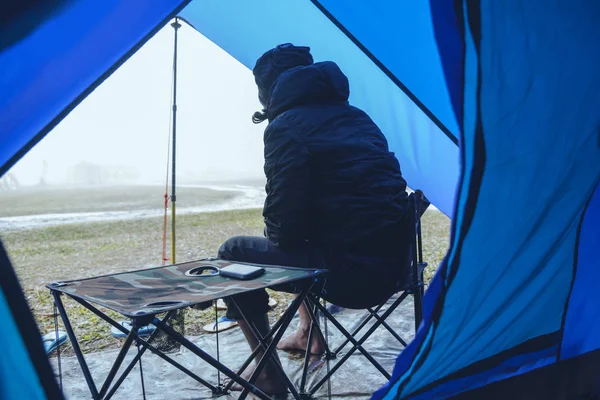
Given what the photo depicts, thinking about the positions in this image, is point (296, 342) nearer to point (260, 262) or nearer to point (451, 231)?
point (260, 262)

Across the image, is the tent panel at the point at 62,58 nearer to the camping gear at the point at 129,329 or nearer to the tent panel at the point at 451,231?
the tent panel at the point at 451,231

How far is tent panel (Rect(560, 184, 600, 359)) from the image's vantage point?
→ 1.49 meters

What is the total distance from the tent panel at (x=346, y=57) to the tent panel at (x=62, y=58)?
1.02 m

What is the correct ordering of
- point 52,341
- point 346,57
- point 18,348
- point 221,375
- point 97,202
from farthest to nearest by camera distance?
point 97,202 → point 346,57 → point 52,341 → point 221,375 → point 18,348

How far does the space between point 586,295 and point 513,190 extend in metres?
0.60

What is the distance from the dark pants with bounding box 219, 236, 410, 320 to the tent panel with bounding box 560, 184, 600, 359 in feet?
1.99

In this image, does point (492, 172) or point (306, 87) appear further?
point (306, 87)

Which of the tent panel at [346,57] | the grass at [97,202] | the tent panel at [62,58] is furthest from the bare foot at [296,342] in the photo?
the grass at [97,202]

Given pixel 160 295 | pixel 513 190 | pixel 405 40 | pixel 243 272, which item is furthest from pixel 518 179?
pixel 405 40

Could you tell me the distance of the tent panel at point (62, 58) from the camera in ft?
4.65

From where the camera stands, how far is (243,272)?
1729 millimetres

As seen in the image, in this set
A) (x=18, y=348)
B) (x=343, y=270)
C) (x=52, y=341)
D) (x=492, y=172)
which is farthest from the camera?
(x=52, y=341)

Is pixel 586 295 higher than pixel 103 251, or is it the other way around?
pixel 586 295

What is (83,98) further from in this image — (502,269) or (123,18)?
(502,269)
